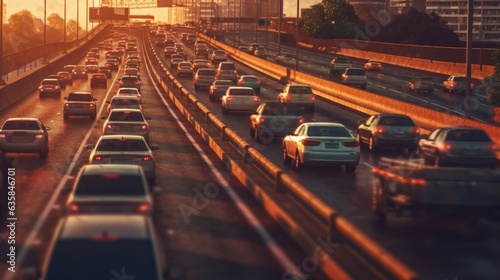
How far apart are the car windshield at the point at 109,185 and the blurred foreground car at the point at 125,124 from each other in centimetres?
1801

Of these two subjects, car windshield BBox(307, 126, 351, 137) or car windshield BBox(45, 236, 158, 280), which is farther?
car windshield BBox(307, 126, 351, 137)

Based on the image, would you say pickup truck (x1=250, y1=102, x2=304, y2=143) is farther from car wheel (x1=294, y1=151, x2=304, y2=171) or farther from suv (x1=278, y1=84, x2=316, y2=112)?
suv (x1=278, y1=84, x2=316, y2=112)

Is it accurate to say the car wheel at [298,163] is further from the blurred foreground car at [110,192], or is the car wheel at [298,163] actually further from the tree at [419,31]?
the tree at [419,31]

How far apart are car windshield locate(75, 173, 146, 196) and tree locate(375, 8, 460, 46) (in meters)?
131

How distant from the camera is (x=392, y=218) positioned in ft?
68.1

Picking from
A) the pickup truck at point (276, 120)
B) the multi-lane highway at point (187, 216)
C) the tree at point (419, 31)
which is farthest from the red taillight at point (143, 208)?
the tree at point (419, 31)

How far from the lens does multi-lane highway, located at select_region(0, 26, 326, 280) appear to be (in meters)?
15.7

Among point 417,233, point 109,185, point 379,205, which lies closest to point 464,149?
point 379,205

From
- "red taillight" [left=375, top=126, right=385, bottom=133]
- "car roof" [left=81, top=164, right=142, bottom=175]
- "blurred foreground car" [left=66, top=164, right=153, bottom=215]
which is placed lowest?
"red taillight" [left=375, top=126, right=385, bottom=133]

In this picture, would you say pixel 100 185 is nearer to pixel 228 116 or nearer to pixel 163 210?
pixel 163 210

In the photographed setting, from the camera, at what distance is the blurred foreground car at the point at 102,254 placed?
966cm

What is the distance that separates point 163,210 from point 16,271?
734 centimetres

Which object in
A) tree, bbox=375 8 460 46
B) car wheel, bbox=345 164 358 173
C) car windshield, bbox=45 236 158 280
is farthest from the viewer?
tree, bbox=375 8 460 46

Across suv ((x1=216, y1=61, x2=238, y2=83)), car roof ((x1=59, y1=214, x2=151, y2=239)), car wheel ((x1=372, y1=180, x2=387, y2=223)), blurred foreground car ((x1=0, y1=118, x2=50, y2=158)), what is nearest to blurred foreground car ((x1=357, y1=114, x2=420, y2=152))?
blurred foreground car ((x1=0, y1=118, x2=50, y2=158))
